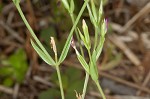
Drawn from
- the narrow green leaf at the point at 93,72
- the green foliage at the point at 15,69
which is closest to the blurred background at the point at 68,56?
the green foliage at the point at 15,69

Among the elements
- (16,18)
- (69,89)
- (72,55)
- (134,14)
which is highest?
(16,18)

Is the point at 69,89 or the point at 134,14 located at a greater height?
the point at 134,14

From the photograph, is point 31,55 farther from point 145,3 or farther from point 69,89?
point 145,3

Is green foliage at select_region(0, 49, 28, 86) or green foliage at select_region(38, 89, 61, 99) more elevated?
green foliage at select_region(0, 49, 28, 86)

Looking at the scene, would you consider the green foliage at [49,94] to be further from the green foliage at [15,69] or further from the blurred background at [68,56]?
the green foliage at [15,69]

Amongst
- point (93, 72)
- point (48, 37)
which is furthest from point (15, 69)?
point (93, 72)

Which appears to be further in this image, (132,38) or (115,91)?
(132,38)

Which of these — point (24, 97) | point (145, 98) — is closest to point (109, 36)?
point (145, 98)

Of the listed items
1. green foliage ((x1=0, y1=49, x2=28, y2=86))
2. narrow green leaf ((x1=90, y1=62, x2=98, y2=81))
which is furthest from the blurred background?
narrow green leaf ((x1=90, y1=62, x2=98, y2=81))

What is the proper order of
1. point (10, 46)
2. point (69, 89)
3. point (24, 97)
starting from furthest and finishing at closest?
1. point (10, 46)
2. point (24, 97)
3. point (69, 89)

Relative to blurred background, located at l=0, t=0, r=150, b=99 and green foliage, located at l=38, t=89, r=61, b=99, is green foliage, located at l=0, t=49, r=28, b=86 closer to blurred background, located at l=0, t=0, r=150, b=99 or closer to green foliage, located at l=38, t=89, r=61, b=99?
blurred background, located at l=0, t=0, r=150, b=99
